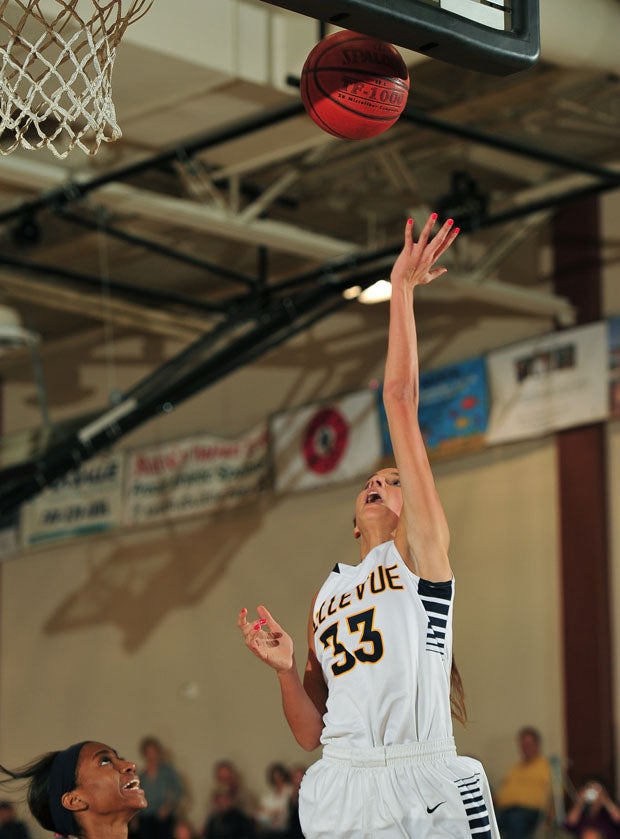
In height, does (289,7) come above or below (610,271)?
below

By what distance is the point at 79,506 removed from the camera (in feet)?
55.1

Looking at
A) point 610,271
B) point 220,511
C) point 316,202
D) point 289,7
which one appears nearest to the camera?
point 289,7

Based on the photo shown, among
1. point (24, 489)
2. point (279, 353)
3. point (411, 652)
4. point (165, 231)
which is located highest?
point (165, 231)

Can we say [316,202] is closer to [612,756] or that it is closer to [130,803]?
[612,756]

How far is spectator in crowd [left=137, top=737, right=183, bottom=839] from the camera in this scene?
14.6 metres

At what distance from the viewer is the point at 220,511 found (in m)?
15.5

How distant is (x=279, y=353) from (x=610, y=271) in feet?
14.0

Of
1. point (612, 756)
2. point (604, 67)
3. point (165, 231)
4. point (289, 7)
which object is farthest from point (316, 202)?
point (289, 7)

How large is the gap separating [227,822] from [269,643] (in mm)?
10075

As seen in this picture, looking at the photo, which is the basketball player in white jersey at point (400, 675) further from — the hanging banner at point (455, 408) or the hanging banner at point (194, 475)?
the hanging banner at point (194, 475)

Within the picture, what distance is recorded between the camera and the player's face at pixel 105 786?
432 centimetres

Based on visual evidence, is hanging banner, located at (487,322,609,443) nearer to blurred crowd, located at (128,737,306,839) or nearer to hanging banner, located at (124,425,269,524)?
hanging banner, located at (124,425,269,524)

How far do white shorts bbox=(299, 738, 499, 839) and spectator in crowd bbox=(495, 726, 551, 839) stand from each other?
335 inches

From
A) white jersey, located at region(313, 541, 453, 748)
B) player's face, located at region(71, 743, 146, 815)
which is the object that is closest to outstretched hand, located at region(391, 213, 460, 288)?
white jersey, located at region(313, 541, 453, 748)
